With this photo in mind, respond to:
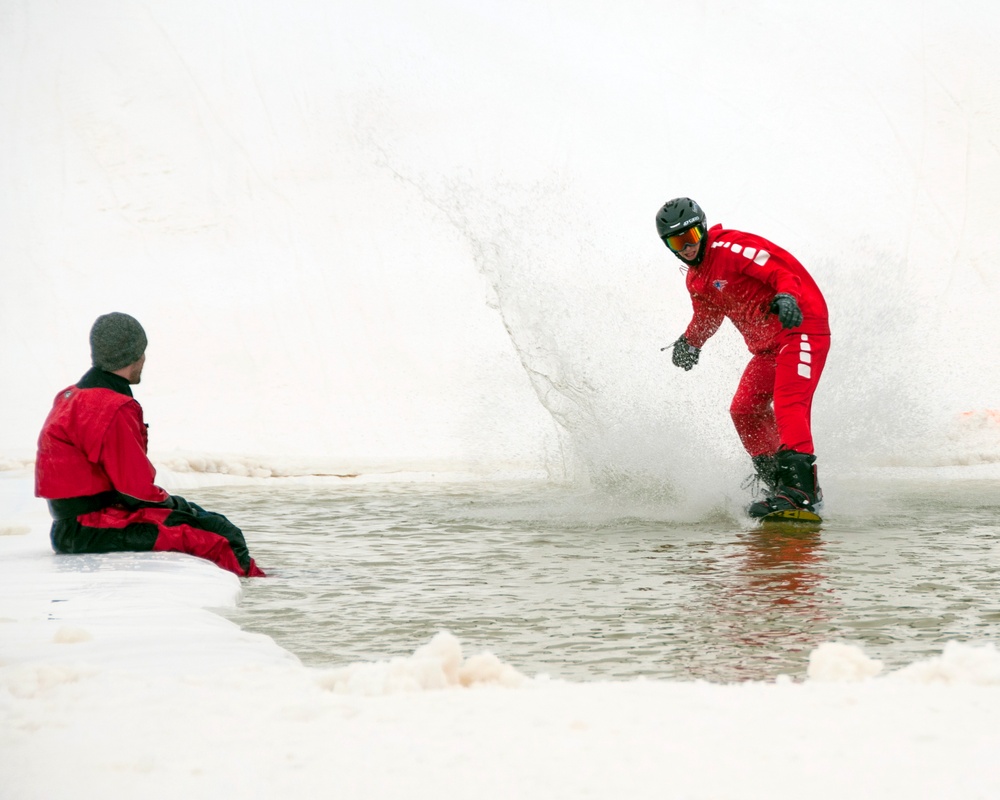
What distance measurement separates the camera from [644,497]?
8102 mm

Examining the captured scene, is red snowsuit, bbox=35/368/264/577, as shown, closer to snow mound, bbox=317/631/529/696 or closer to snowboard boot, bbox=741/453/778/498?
snow mound, bbox=317/631/529/696

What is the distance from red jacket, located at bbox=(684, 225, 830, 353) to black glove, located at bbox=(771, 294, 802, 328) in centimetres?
23

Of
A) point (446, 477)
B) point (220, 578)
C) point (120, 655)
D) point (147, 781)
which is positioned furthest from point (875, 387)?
point (147, 781)

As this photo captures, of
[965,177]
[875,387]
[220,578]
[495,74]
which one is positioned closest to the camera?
[220,578]

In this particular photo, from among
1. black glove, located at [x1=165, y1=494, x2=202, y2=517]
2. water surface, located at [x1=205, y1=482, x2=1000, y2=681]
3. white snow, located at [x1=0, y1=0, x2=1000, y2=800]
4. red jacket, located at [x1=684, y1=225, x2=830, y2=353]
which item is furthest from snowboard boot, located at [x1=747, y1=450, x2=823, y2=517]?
black glove, located at [x1=165, y1=494, x2=202, y2=517]

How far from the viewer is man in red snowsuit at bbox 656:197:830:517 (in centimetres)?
704

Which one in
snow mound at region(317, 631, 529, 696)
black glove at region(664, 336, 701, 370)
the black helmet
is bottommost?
snow mound at region(317, 631, 529, 696)

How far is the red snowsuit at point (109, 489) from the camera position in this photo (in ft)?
16.1

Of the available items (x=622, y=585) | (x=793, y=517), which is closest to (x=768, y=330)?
(x=793, y=517)

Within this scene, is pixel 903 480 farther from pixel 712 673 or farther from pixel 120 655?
pixel 120 655

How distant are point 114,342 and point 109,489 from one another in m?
0.64

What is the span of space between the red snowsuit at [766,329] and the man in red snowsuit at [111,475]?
11.4 ft

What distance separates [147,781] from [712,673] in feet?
5.69

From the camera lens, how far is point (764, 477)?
7.40m
